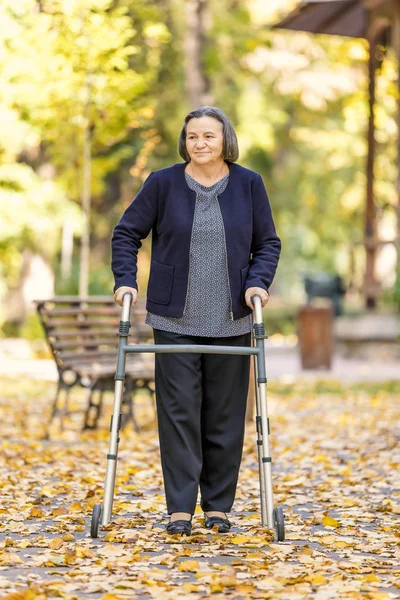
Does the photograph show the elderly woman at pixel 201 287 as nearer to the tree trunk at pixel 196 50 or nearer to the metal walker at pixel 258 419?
the metal walker at pixel 258 419

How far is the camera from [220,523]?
5.66 meters

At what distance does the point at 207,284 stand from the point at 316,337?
1121 centimetres

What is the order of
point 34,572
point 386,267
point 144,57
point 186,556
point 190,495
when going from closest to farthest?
point 34,572
point 186,556
point 190,495
point 144,57
point 386,267

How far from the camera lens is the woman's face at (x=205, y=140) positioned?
5570mm

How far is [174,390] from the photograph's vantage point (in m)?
5.57

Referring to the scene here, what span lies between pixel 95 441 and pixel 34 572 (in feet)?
15.2

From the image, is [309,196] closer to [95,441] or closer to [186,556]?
[95,441]

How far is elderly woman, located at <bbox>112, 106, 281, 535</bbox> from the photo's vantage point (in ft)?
18.2

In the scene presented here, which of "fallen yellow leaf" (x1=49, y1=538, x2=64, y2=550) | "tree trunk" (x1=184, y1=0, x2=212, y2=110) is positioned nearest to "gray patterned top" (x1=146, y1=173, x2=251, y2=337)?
"fallen yellow leaf" (x1=49, y1=538, x2=64, y2=550)

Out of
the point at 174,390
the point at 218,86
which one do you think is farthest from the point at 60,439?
the point at 218,86

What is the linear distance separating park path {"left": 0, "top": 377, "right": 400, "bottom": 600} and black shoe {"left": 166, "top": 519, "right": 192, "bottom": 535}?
0.13 feet

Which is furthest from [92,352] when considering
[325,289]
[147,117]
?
[325,289]

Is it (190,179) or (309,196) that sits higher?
(309,196)

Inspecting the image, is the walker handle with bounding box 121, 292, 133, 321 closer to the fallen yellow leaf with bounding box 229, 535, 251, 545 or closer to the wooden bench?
the fallen yellow leaf with bounding box 229, 535, 251, 545
